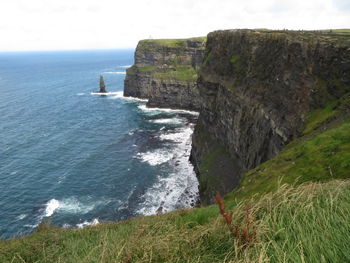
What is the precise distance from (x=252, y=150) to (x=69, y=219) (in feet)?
103

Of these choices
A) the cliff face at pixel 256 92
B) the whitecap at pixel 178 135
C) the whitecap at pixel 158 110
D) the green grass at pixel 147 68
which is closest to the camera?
the cliff face at pixel 256 92

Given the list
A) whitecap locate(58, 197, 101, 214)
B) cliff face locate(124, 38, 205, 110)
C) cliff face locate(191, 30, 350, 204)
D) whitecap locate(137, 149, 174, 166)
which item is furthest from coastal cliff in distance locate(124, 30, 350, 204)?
cliff face locate(124, 38, 205, 110)

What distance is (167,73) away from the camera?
422 feet

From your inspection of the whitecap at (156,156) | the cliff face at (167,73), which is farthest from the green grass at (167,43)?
the whitecap at (156,156)

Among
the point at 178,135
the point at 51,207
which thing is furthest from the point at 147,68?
the point at 51,207

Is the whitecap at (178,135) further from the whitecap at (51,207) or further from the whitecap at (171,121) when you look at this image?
the whitecap at (51,207)

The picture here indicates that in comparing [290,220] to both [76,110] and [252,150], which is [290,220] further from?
[76,110]

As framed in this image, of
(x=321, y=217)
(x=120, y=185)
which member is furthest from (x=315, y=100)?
(x=120, y=185)

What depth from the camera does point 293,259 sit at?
566 centimetres

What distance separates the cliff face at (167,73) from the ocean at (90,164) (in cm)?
767

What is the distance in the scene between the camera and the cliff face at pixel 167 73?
119562 millimetres

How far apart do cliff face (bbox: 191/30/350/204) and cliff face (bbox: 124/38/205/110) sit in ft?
154

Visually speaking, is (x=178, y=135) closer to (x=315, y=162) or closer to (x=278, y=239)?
(x=315, y=162)

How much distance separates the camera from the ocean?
50297 millimetres
